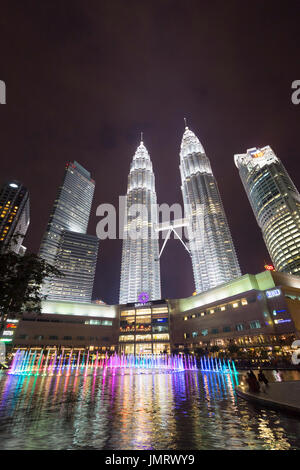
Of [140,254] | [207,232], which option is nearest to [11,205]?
[140,254]

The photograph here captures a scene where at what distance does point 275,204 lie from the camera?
15012 cm

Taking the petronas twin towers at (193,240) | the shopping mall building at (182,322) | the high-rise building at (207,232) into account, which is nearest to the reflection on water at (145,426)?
the shopping mall building at (182,322)

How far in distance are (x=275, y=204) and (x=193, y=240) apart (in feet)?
195

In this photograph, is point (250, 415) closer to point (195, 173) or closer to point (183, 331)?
point (183, 331)

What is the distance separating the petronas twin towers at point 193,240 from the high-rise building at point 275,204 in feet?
92.7

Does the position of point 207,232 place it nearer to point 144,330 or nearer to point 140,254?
point 140,254

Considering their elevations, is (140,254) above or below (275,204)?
Answer: below

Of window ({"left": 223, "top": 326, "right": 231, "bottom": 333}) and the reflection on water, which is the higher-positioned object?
window ({"left": 223, "top": 326, "right": 231, "bottom": 333})

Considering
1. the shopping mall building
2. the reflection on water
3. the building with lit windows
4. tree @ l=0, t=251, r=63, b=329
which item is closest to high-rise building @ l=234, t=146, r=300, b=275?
the building with lit windows

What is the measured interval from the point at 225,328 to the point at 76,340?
60.8m

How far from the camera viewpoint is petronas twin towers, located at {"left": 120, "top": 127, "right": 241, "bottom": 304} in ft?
478

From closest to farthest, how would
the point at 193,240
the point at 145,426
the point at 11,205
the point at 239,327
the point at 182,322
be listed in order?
the point at 145,426 < the point at 239,327 < the point at 182,322 < the point at 11,205 < the point at 193,240

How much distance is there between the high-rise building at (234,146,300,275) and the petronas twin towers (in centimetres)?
2826

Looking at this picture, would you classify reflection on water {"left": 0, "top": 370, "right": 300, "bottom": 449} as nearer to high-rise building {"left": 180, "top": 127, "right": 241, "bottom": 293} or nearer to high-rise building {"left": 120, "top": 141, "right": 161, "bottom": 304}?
high-rise building {"left": 180, "top": 127, "right": 241, "bottom": 293}
